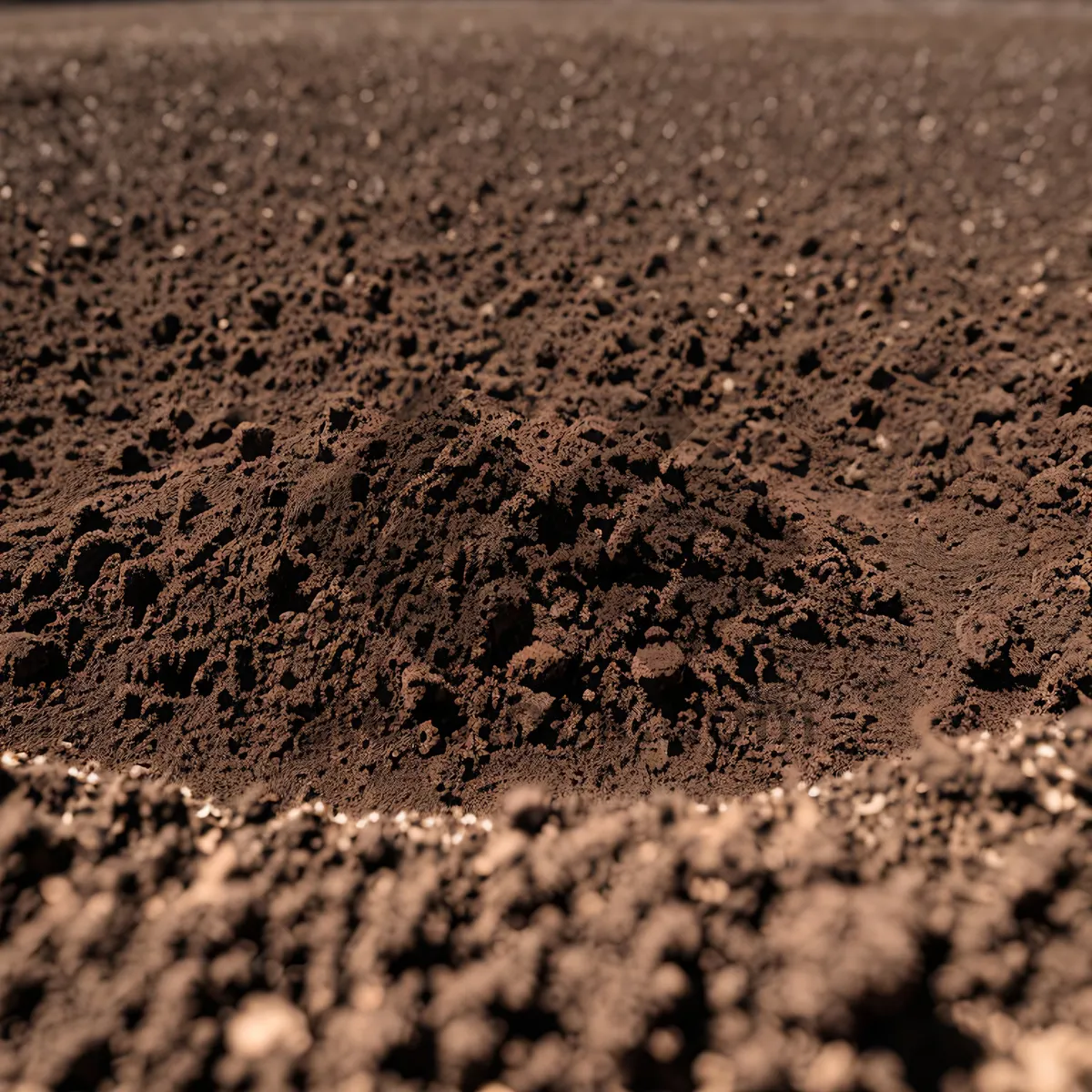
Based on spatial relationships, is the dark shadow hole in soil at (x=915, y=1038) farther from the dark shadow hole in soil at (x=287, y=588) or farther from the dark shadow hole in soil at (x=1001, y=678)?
the dark shadow hole in soil at (x=287, y=588)

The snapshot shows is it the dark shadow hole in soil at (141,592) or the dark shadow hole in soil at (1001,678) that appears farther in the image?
the dark shadow hole in soil at (141,592)

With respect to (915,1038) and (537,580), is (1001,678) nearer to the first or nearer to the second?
(537,580)

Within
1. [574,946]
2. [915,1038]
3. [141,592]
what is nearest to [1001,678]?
[915,1038]

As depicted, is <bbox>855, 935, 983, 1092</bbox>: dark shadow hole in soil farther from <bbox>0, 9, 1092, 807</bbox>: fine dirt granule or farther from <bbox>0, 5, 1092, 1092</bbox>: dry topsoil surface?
<bbox>0, 9, 1092, 807</bbox>: fine dirt granule

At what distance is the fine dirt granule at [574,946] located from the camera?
232 centimetres

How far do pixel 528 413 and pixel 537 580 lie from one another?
5.32ft

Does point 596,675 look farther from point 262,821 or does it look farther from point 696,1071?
point 696,1071

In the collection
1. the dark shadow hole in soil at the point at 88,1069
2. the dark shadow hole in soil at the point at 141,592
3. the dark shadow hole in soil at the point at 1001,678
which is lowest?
the dark shadow hole in soil at the point at 88,1069

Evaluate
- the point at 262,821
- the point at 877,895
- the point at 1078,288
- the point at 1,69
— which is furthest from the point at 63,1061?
the point at 1,69

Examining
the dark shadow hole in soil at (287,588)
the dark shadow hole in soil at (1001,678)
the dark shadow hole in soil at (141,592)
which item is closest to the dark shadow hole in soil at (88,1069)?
the dark shadow hole in soil at (287,588)

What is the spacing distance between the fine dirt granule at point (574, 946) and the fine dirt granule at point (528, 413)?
920 mm

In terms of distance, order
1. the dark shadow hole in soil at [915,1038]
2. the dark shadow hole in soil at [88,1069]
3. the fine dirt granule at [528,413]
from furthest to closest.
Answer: the fine dirt granule at [528,413] → the dark shadow hole in soil at [88,1069] → the dark shadow hole in soil at [915,1038]

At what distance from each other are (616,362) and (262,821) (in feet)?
12.1

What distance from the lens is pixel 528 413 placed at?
556 cm
